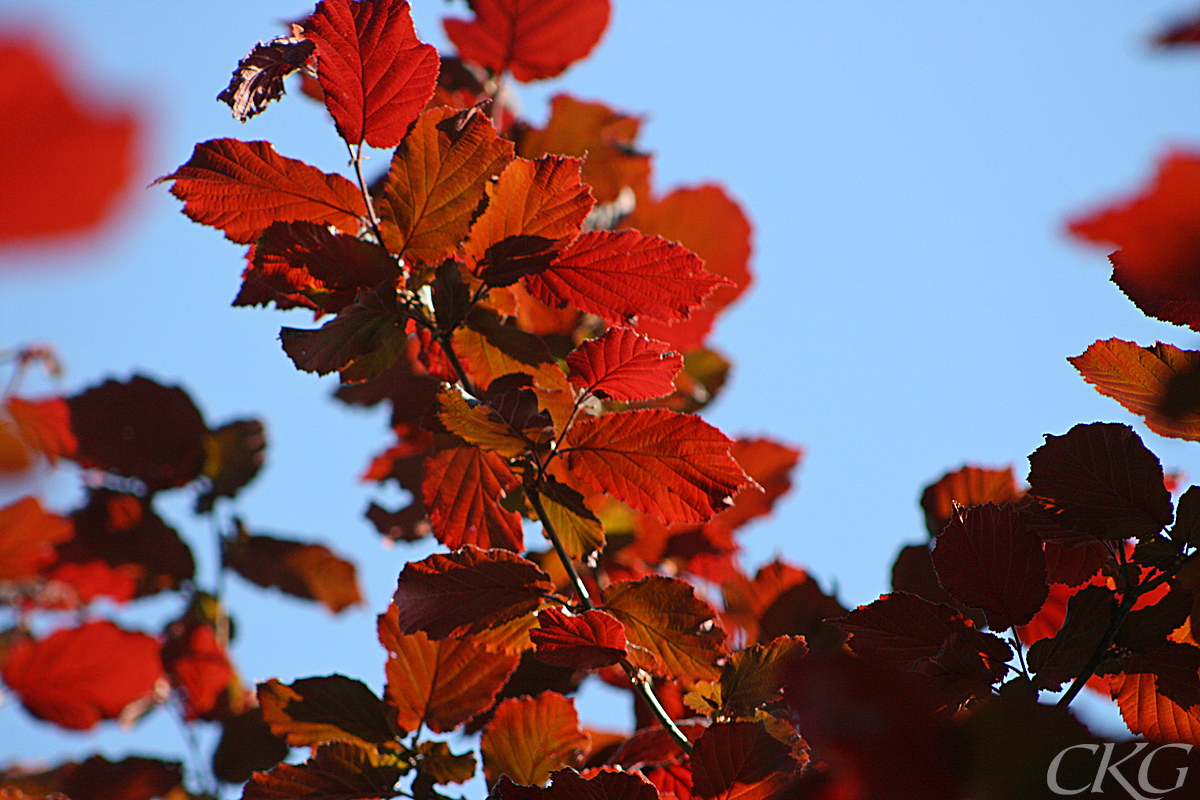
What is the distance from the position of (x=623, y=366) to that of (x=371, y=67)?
40 cm

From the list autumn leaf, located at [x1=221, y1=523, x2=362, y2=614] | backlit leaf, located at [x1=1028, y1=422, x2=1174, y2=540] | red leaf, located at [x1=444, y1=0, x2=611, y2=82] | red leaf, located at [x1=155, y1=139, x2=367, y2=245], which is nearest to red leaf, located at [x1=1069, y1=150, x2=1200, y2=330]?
backlit leaf, located at [x1=1028, y1=422, x2=1174, y2=540]

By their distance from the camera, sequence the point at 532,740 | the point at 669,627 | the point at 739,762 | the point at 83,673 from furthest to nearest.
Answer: the point at 83,673 < the point at 532,740 < the point at 669,627 < the point at 739,762

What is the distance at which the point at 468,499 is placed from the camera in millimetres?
1040

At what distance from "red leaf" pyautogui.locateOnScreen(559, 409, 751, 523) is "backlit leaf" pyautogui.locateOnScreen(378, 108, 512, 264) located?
249mm

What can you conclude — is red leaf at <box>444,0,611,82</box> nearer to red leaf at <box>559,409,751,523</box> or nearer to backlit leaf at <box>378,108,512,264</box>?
backlit leaf at <box>378,108,512,264</box>

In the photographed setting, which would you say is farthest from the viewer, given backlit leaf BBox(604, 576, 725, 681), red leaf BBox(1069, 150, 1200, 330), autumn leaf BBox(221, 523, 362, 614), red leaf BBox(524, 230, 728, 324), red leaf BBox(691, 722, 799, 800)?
autumn leaf BBox(221, 523, 362, 614)

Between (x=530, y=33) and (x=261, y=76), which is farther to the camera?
(x=530, y=33)

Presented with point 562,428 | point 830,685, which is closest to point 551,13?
point 562,428

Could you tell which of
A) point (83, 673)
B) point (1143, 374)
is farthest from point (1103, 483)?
point (83, 673)

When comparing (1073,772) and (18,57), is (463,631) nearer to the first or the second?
(1073,772)

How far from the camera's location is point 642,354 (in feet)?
3.07

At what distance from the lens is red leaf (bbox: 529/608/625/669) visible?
2.79ft

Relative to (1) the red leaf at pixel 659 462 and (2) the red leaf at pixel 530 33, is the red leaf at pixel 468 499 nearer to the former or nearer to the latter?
(1) the red leaf at pixel 659 462

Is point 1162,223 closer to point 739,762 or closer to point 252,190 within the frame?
point 739,762
